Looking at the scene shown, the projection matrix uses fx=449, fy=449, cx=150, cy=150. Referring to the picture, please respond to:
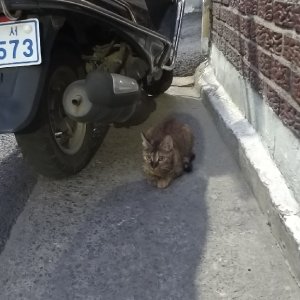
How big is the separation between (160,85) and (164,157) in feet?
6.29

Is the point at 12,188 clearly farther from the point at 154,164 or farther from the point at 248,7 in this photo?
the point at 248,7

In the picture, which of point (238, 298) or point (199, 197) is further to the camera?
point (199, 197)

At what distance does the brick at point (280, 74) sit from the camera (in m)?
2.46

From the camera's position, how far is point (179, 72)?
20.9 feet

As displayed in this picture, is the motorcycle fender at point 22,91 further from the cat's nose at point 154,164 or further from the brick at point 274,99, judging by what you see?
the brick at point 274,99

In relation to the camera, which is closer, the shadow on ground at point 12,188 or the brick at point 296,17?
the brick at point 296,17

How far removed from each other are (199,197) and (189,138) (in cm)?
72

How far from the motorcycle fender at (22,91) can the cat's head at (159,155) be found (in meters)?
1.01

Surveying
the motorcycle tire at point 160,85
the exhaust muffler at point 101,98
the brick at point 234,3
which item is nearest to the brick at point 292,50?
the exhaust muffler at point 101,98

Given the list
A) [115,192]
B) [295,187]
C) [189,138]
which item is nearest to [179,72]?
[189,138]

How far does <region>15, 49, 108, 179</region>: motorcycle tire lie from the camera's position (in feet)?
9.12

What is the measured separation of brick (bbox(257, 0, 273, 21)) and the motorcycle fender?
4.25 feet

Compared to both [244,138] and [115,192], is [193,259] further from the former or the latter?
[244,138]

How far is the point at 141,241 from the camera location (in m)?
2.58
